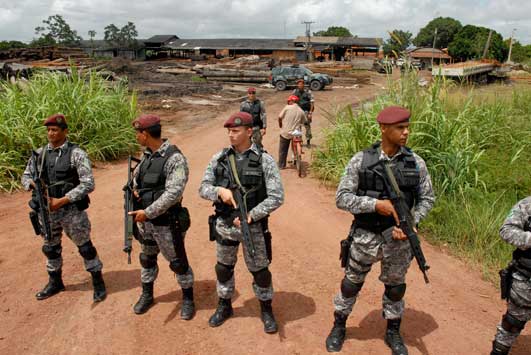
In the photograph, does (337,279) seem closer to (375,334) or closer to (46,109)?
(375,334)

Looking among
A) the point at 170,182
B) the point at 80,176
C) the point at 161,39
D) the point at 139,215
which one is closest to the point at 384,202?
the point at 170,182

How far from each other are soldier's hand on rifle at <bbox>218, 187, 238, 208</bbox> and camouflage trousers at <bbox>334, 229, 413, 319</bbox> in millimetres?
942

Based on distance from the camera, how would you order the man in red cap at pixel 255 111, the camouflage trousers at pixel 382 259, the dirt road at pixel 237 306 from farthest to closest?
the man in red cap at pixel 255 111, the dirt road at pixel 237 306, the camouflage trousers at pixel 382 259

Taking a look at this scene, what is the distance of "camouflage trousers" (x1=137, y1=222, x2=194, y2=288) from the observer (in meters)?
3.38

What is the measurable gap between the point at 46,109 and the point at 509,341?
321 inches

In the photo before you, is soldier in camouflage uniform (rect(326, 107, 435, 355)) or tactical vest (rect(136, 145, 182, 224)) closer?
soldier in camouflage uniform (rect(326, 107, 435, 355))

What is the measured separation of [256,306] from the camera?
12.3 ft

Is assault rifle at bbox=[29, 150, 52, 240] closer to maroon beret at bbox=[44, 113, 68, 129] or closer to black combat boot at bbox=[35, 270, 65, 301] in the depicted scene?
maroon beret at bbox=[44, 113, 68, 129]

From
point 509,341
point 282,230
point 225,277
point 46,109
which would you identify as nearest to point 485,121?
point 282,230

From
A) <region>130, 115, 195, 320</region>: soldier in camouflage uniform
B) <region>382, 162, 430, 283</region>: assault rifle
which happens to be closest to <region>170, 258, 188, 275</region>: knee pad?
<region>130, 115, 195, 320</region>: soldier in camouflage uniform

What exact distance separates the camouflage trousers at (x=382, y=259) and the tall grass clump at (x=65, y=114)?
6469 millimetres

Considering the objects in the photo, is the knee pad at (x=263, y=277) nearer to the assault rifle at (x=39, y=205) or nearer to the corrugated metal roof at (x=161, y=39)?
the assault rifle at (x=39, y=205)

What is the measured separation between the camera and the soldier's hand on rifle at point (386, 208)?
2.69m

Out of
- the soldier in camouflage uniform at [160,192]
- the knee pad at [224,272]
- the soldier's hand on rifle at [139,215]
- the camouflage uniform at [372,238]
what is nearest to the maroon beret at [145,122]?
the soldier in camouflage uniform at [160,192]
